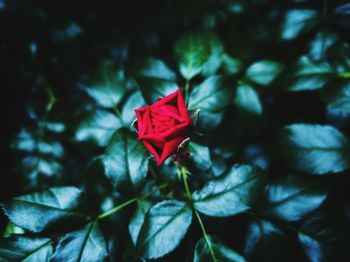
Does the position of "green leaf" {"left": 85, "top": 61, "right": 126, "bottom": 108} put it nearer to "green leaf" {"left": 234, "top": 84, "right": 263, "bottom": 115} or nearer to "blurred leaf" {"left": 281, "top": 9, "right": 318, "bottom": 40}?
"green leaf" {"left": 234, "top": 84, "right": 263, "bottom": 115}

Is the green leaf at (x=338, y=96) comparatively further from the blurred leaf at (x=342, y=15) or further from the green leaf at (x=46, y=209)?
the green leaf at (x=46, y=209)

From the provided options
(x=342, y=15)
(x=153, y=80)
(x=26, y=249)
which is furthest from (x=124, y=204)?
(x=342, y=15)

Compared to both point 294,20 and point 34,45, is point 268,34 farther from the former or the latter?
point 34,45

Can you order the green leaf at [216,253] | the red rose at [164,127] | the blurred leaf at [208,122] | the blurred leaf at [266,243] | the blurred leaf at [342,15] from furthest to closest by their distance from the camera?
the blurred leaf at [342,15]
the blurred leaf at [208,122]
the blurred leaf at [266,243]
the green leaf at [216,253]
the red rose at [164,127]

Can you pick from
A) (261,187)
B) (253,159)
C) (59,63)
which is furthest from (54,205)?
(59,63)

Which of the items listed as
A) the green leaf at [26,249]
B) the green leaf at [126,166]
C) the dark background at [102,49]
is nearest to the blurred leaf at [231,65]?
A: the dark background at [102,49]

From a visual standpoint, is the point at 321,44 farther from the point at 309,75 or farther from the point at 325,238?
the point at 325,238

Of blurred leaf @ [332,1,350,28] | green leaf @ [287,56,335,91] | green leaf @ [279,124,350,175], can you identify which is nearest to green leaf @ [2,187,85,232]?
green leaf @ [279,124,350,175]

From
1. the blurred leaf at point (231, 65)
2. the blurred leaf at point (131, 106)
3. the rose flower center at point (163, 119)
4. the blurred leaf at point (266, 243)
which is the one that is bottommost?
the blurred leaf at point (266, 243)
